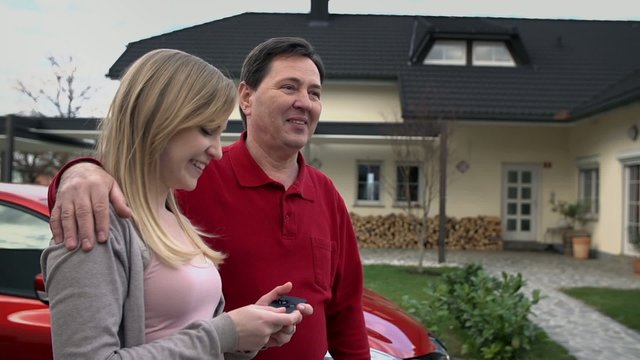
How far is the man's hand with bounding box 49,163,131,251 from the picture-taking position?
1065mm

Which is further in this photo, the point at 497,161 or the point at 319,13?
the point at 319,13

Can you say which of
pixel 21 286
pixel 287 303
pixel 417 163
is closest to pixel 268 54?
pixel 287 303

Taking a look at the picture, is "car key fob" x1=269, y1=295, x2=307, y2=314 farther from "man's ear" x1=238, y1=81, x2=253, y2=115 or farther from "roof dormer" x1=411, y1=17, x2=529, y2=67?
"roof dormer" x1=411, y1=17, x2=529, y2=67

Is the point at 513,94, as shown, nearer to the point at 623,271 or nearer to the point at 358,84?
the point at 358,84

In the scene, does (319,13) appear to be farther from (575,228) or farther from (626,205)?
(626,205)

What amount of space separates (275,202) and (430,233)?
13647 mm

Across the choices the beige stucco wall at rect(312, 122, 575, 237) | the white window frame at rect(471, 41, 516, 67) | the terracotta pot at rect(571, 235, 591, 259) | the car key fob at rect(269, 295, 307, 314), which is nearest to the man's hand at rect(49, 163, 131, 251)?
the car key fob at rect(269, 295, 307, 314)

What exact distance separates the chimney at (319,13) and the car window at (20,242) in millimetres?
17491

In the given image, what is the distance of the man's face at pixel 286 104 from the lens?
5.90ft

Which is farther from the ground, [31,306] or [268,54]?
[268,54]

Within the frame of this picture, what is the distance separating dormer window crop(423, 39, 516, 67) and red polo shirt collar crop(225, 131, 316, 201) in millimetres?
15649

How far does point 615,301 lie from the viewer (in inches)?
311

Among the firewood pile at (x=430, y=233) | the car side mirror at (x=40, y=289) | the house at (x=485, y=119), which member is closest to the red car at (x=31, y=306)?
the car side mirror at (x=40, y=289)

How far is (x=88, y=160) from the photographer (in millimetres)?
1267
